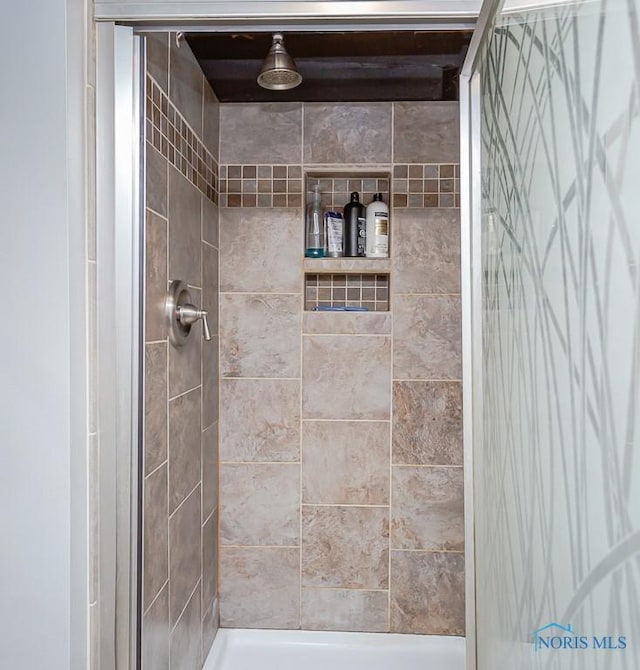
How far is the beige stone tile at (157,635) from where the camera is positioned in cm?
124

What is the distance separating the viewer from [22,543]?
0.94 meters

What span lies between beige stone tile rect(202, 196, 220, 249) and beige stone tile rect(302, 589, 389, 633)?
126 centimetres

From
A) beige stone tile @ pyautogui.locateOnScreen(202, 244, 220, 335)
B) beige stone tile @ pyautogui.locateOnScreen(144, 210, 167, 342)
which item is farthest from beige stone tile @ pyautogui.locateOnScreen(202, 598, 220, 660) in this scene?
beige stone tile @ pyautogui.locateOnScreen(144, 210, 167, 342)

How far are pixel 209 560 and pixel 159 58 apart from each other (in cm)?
150

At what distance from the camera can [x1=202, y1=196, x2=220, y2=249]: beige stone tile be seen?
1809mm

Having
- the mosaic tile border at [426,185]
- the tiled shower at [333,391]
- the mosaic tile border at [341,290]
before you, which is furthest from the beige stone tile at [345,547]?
the mosaic tile border at [426,185]

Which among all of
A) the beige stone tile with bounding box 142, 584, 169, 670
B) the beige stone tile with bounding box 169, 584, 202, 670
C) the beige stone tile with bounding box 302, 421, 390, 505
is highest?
the beige stone tile with bounding box 302, 421, 390, 505

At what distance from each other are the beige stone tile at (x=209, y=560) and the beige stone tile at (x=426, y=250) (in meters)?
1.01

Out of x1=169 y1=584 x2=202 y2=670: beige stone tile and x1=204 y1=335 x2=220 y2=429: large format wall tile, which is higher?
x1=204 y1=335 x2=220 y2=429: large format wall tile

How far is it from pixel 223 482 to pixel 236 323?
1.85 feet

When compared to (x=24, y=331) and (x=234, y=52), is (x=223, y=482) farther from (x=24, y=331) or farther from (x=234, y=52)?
(x=234, y=52)

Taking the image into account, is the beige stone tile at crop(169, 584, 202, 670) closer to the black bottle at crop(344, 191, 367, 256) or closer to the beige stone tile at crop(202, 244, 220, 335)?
the beige stone tile at crop(202, 244, 220, 335)

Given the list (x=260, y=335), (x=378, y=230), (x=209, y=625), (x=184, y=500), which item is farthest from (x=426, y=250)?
(x=209, y=625)

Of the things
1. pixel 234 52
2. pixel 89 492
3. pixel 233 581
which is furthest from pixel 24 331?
pixel 233 581
